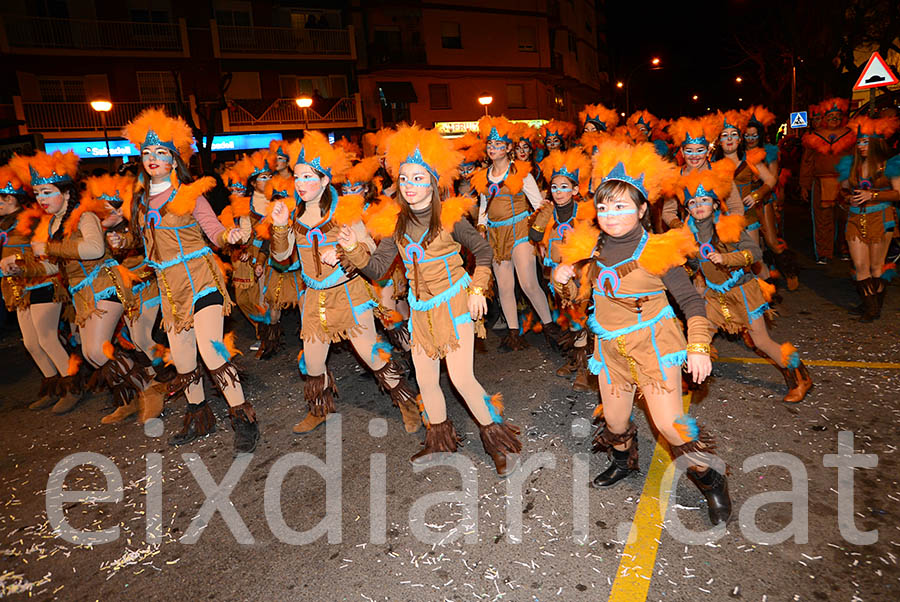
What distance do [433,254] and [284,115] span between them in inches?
1015

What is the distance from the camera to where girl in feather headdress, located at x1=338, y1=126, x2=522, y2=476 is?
3.57m

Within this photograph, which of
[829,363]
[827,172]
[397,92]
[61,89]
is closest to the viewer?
A: [829,363]

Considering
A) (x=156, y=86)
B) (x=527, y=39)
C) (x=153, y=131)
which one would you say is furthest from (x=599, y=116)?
(x=527, y=39)

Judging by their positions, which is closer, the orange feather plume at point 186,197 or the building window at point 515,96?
the orange feather plume at point 186,197

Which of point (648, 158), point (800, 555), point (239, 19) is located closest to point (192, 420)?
point (648, 158)

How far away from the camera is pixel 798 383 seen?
174 inches

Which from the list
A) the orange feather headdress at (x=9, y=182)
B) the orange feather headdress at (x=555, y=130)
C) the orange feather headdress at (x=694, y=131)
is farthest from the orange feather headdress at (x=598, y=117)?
the orange feather headdress at (x=9, y=182)

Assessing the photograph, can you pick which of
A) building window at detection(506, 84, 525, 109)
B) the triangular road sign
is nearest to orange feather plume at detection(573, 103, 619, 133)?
the triangular road sign

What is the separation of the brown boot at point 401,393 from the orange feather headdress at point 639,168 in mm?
2319

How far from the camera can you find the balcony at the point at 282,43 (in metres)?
26.0

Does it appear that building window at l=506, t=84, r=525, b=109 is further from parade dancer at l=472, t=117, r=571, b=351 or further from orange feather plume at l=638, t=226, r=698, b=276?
orange feather plume at l=638, t=226, r=698, b=276

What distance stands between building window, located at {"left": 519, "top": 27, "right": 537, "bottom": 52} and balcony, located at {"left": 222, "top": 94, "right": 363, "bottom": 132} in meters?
11.8

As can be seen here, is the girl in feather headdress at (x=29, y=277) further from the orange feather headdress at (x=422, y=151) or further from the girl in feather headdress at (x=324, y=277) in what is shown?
the orange feather headdress at (x=422, y=151)

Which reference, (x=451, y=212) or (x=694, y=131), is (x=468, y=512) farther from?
(x=694, y=131)
